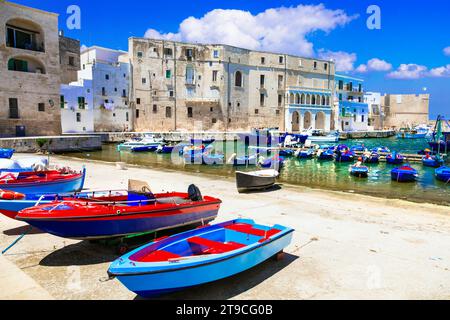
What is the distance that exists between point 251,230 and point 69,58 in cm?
4449

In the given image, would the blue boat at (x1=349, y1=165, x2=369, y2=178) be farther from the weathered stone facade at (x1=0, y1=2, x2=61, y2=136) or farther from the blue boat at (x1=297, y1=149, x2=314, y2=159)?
the weathered stone facade at (x1=0, y1=2, x2=61, y2=136)

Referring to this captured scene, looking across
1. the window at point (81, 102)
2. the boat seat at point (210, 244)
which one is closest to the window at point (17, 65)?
the window at point (81, 102)

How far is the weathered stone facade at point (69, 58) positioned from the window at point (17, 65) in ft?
42.1

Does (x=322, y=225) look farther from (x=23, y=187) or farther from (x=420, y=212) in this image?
(x=23, y=187)

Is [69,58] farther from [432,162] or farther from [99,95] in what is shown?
[432,162]

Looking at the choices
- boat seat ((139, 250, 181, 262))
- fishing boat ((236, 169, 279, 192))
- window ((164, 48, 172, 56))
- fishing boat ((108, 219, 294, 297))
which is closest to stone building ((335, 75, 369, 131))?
window ((164, 48, 172, 56))

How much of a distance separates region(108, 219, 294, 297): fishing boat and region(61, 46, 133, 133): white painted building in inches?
1477

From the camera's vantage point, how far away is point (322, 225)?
8180 millimetres

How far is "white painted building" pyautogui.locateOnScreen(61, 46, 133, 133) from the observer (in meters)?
38.8

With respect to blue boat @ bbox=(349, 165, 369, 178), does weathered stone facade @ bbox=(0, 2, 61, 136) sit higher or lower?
higher

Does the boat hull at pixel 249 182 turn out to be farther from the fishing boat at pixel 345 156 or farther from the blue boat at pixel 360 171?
the fishing boat at pixel 345 156

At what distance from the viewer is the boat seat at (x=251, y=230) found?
18.3 feet

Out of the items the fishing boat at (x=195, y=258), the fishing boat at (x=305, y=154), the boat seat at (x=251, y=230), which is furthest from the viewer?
the fishing boat at (x=305, y=154)

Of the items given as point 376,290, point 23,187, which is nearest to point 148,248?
point 376,290
